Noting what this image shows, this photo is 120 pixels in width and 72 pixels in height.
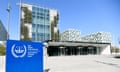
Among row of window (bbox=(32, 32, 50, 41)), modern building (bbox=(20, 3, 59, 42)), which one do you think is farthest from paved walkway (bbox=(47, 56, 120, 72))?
modern building (bbox=(20, 3, 59, 42))

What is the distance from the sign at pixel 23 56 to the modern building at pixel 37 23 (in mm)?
50461

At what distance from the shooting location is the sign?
20.3 feet

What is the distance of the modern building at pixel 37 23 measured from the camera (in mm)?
57728

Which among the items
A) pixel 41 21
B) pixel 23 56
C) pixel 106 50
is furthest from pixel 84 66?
pixel 41 21

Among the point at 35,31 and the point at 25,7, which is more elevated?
the point at 25,7

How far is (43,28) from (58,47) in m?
14.6

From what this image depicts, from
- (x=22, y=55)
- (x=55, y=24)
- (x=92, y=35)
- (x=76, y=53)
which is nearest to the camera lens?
(x=22, y=55)

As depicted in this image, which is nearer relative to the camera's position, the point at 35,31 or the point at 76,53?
the point at 76,53

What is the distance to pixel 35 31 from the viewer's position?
5838 centimetres

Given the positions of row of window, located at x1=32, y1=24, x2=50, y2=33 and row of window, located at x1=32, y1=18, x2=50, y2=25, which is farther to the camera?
row of window, located at x1=32, y1=18, x2=50, y2=25

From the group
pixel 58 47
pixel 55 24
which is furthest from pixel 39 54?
pixel 55 24

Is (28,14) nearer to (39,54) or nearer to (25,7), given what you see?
(25,7)

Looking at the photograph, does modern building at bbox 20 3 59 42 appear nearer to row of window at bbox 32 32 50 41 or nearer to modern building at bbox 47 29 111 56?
row of window at bbox 32 32 50 41

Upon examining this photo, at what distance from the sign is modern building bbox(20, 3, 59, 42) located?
50461 mm
